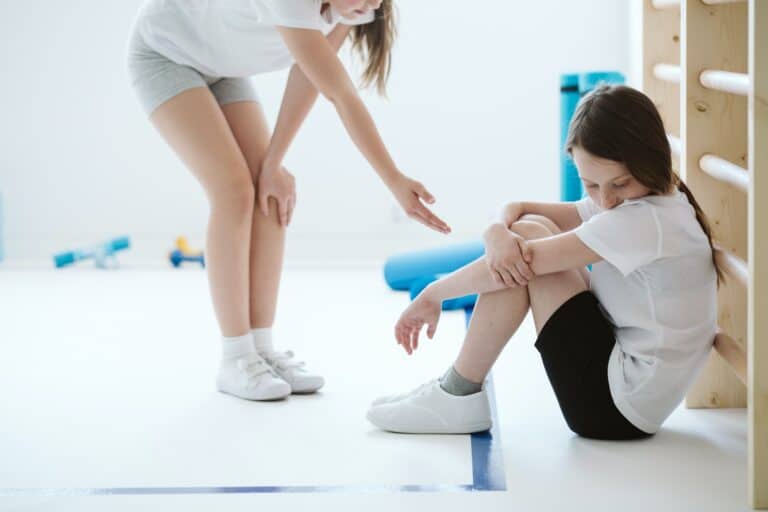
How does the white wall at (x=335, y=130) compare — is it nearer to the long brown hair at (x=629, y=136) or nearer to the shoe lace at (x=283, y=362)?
the shoe lace at (x=283, y=362)

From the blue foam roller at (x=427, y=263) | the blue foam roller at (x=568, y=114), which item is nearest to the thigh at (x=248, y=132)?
the blue foam roller at (x=427, y=263)

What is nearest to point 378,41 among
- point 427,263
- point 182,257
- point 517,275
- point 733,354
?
point 517,275

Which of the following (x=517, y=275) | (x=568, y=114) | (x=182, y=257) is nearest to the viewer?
(x=517, y=275)

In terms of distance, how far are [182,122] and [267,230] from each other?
27cm

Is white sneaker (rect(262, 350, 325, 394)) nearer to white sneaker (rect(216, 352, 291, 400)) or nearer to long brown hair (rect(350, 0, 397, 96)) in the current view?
white sneaker (rect(216, 352, 291, 400))

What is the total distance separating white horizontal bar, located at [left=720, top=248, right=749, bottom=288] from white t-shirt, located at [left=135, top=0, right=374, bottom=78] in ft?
2.59

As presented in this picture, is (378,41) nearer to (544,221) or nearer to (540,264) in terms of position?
(544,221)

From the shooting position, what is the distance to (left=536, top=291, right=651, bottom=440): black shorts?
1585 mm

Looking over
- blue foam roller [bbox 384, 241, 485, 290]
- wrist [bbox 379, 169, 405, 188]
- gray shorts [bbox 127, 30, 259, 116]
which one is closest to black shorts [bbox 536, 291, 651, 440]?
wrist [bbox 379, 169, 405, 188]

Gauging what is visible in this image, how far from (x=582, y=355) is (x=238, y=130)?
0.87m

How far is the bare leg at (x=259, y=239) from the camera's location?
2074 mm

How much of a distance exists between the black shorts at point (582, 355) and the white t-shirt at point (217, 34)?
2.27ft

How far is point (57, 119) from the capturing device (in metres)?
4.14

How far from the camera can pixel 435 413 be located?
1.72 meters
